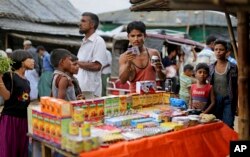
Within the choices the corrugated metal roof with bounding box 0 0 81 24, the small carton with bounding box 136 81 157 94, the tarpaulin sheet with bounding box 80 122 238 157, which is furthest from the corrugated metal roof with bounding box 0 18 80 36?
the tarpaulin sheet with bounding box 80 122 238 157

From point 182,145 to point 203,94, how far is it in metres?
1.95

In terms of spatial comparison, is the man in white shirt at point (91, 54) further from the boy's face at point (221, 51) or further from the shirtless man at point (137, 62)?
the boy's face at point (221, 51)

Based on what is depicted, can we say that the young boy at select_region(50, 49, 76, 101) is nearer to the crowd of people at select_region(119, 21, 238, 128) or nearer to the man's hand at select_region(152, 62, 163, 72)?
the crowd of people at select_region(119, 21, 238, 128)

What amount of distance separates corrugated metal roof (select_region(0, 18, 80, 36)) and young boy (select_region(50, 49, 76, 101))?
8.42 meters

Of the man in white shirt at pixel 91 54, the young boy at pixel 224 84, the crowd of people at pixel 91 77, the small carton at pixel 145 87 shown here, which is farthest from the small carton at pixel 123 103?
the young boy at pixel 224 84

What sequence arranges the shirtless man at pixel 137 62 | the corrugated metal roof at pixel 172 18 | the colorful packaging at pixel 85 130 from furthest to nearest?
the corrugated metal roof at pixel 172 18 → the shirtless man at pixel 137 62 → the colorful packaging at pixel 85 130

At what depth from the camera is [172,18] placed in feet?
77.6

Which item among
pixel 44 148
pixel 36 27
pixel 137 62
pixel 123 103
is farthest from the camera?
pixel 36 27

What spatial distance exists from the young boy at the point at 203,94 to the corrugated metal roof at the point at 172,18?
14693 mm

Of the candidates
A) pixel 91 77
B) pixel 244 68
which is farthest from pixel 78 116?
pixel 91 77

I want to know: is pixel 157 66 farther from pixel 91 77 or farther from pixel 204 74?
pixel 204 74

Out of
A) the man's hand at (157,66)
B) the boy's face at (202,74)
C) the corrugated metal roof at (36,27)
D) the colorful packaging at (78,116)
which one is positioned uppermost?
the corrugated metal roof at (36,27)

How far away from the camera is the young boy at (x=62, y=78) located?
170 inches

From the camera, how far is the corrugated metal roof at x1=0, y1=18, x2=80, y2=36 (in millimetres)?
12455
